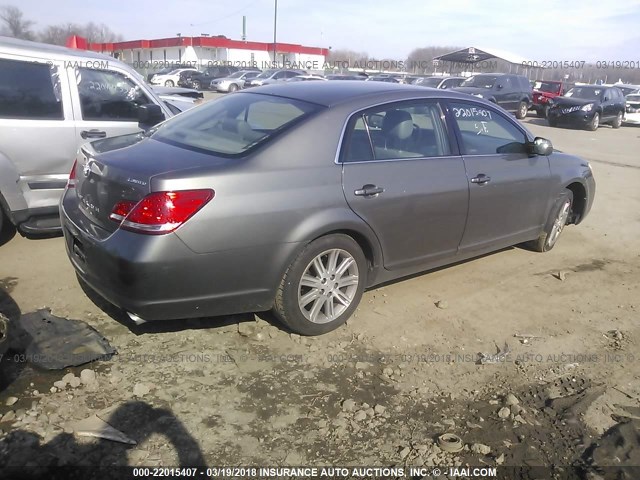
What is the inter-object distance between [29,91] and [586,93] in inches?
831

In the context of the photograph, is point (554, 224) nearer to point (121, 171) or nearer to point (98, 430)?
point (121, 171)

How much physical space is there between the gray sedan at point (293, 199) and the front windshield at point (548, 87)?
2310 centimetres

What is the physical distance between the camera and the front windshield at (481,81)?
20.4 meters

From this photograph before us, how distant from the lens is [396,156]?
3.98 meters

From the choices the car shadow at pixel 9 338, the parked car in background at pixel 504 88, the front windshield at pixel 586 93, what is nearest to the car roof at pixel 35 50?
the car shadow at pixel 9 338

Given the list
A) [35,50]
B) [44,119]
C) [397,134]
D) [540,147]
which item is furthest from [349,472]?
[35,50]

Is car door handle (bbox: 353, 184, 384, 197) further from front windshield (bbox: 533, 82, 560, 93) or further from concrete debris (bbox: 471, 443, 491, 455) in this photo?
front windshield (bbox: 533, 82, 560, 93)

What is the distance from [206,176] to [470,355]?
6.84 feet

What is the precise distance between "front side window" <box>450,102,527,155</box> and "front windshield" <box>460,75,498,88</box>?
16.4 m

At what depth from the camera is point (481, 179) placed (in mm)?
4418

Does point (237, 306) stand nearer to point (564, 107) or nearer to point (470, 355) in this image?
point (470, 355)

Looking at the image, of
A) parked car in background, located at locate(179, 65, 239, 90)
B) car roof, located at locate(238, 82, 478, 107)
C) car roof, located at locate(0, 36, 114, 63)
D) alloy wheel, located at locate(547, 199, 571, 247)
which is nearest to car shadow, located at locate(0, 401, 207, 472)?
car roof, located at locate(238, 82, 478, 107)

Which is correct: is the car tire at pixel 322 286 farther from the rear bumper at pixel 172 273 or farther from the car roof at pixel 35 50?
the car roof at pixel 35 50

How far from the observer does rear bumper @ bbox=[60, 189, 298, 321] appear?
9.86 ft
